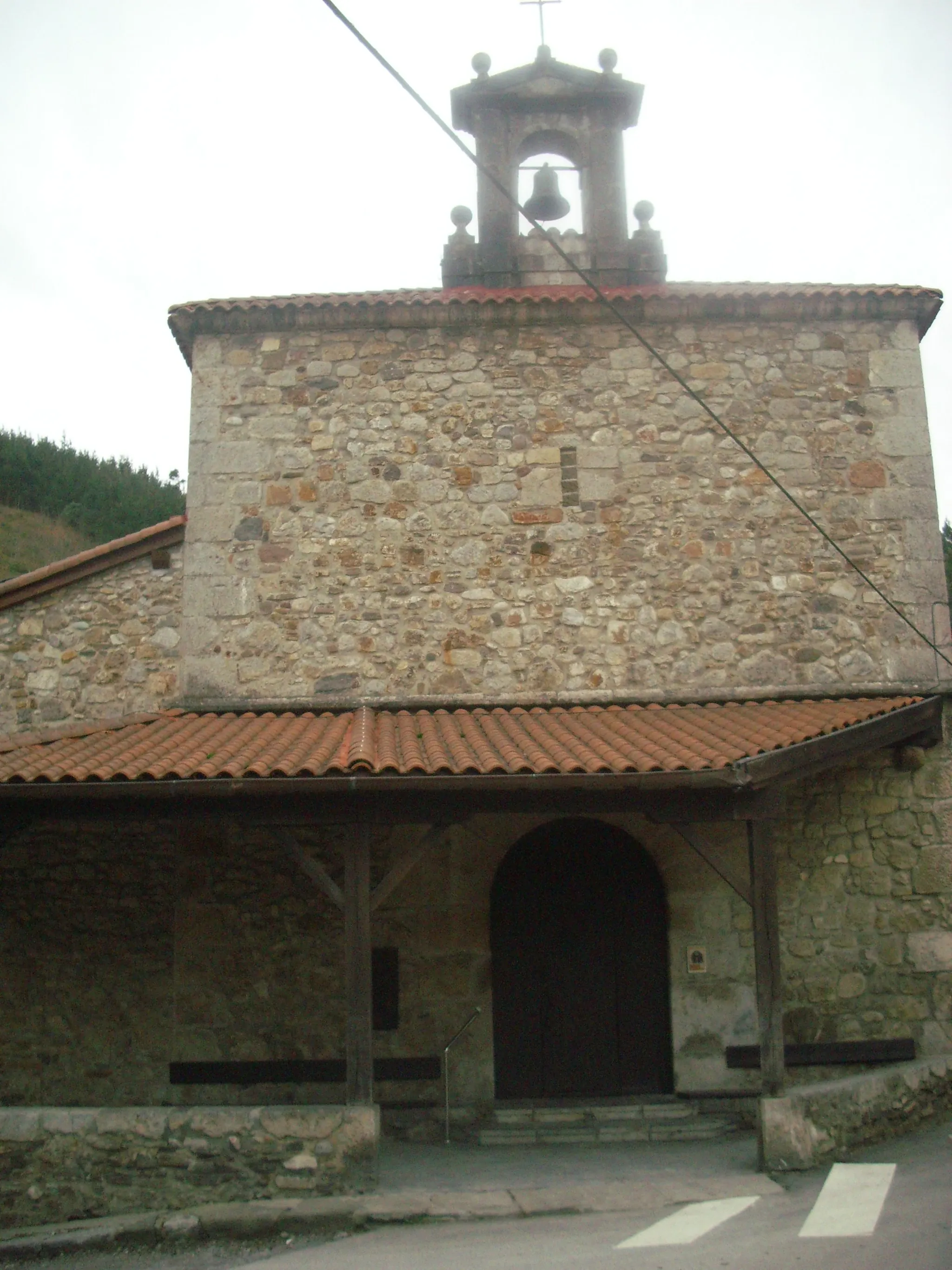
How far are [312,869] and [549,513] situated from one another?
12.3 feet

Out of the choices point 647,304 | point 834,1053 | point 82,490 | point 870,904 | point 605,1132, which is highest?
point 82,490

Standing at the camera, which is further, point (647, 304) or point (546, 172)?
point (546, 172)

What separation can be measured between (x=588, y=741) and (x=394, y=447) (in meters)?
3.18

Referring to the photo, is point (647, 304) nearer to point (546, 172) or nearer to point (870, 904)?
point (546, 172)

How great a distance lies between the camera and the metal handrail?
7.16 meters

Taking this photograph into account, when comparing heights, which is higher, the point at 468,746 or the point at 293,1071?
the point at 468,746

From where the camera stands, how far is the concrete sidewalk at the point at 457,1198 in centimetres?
515

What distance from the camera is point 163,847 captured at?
305 inches

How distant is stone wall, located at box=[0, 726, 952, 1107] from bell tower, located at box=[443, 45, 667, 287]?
4.89m

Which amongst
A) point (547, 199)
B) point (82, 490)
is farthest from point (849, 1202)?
point (82, 490)

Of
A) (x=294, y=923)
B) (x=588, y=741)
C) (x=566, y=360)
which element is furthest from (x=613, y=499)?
(x=294, y=923)

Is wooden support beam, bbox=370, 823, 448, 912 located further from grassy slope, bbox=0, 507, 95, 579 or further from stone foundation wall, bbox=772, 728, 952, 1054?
grassy slope, bbox=0, 507, 95, 579

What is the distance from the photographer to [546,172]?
31.4 feet

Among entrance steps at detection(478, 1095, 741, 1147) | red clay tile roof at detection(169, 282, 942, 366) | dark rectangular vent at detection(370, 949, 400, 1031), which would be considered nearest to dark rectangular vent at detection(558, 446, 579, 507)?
red clay tile roof at detection(169, 282, 942, 366)
